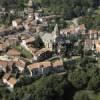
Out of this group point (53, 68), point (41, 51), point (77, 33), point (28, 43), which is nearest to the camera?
point (53, 68)

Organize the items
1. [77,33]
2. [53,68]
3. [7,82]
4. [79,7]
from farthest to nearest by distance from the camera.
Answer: [79,7]
[77,33]
[53,68]
[7,82]

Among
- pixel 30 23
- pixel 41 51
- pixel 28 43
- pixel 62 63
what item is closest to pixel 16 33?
pixel 30 23

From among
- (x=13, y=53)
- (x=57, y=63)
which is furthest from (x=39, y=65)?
(x=13, y=53)

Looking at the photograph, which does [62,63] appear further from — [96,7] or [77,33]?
[96,7]

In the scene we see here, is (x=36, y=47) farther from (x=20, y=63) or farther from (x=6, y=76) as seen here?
(x=6, y=76)

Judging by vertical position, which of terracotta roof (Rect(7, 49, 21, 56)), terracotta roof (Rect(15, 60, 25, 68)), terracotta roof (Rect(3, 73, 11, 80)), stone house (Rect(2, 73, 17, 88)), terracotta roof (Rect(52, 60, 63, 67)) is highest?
terracotta roof (Rect(7, 49, 21, 56))

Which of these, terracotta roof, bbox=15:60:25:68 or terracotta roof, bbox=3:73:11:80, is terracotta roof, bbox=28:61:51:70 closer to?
terracotta roof, bbox=15:60:25:68

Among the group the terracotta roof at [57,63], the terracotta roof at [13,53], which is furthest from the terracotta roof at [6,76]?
the terracotta roof at [57,63]

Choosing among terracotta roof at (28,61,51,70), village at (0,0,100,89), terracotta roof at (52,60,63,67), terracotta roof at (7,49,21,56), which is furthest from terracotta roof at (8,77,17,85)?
terracotta roof at (7,49,21,56)
